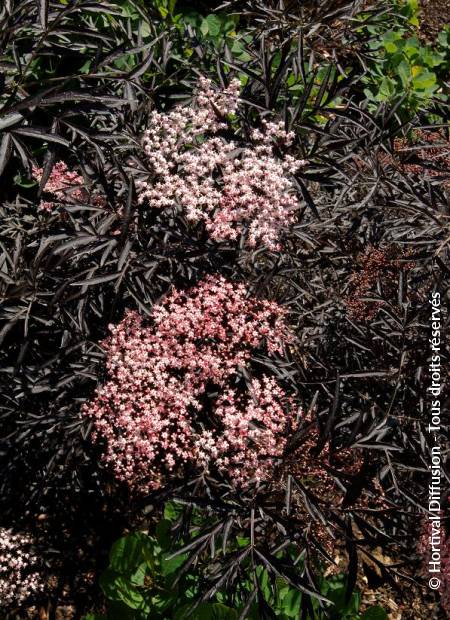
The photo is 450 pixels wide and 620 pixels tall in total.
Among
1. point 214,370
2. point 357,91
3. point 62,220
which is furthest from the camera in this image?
point 357,91

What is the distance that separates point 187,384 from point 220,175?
0.88m

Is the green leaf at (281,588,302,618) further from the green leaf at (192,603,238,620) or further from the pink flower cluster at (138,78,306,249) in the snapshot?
the pink flower cluster at (138,78,306,249)

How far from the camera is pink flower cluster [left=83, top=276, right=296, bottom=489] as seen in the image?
2.25 metres

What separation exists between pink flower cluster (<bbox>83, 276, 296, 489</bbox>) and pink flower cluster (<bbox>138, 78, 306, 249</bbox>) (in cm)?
26

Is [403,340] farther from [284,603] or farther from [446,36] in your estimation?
[446,36]

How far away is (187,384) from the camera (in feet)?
7.61

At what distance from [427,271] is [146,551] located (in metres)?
1.87

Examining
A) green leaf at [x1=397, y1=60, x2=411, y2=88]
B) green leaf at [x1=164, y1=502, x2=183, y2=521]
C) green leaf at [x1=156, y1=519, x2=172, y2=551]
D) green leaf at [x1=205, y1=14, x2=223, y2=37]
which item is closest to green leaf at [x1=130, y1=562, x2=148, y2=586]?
green leaf at [x1=156, y1=519, x2=172, y2=551]

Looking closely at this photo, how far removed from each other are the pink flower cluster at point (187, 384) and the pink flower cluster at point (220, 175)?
0.26 metres

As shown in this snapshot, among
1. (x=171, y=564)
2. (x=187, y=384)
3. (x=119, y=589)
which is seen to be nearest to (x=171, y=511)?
(x=171, y=564)

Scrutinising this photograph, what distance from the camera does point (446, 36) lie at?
6.07 m

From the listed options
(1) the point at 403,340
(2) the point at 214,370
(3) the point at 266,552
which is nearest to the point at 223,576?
(3) the point at 266,552

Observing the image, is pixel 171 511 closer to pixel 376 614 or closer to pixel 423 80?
pixel 376 614

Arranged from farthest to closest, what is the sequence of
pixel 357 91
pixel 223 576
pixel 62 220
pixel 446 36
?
pixel 446 36
pixel 357 91
pixel 62 220
pixel 223 576
